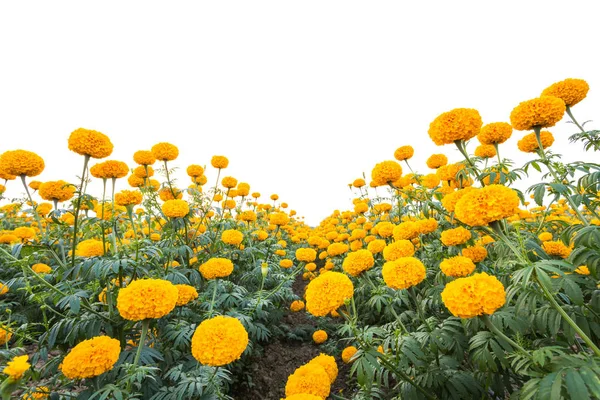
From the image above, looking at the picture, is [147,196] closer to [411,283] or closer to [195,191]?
[195,191]

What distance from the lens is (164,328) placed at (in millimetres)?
3477

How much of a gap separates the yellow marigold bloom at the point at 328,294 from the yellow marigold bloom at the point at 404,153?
8.41ft

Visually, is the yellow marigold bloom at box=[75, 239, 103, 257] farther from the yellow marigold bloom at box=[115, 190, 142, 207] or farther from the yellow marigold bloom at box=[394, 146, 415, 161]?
the yellow marigold bloom at box=[394, 146, 415, 161]

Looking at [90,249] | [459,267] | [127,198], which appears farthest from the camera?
[127,198]

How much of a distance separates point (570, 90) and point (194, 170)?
518cm

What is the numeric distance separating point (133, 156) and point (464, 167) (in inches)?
175

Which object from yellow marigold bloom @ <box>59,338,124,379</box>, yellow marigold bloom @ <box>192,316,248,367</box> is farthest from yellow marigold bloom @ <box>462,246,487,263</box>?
yellow marigold bloom @ <box>59,338,124,379</box>

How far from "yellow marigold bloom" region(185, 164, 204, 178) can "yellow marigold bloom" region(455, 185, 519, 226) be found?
450 cm

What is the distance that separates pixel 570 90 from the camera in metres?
3.12

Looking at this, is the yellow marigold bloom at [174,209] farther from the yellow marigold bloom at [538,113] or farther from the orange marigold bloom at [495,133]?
the yellow marigold bloom at [538,113]

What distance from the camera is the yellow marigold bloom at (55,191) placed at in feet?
12.3

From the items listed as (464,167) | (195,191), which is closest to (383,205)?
(464,167)

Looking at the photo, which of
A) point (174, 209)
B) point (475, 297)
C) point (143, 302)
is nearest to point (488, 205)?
point (475, 297)

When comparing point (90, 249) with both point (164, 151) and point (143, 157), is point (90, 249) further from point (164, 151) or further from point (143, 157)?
point (164, 151)
